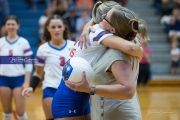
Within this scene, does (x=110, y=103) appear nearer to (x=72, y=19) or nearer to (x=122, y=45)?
(x=122, y=45)

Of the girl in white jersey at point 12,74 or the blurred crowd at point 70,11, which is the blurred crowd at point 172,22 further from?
the girl in white jersey at point 12,74

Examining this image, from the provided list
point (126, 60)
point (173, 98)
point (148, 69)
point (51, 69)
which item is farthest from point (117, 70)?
point (148, 69)

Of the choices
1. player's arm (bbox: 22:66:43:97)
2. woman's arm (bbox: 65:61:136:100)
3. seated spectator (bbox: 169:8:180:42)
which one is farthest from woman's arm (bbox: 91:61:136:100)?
seated spectator (bbox: 169:8:180:42)

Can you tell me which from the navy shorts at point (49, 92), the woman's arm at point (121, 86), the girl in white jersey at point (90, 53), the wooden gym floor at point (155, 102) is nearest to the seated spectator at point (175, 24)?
the wooden gym floor at point (155, 102)

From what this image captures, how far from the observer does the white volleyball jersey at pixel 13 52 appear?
5660 millimetres

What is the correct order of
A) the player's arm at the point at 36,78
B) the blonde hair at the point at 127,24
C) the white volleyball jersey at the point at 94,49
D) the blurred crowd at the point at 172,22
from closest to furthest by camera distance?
the blonde hair at the point at 127,24 < the white volleyball jersey at the point at 94,49 < the player's arm at the point at 36,78 < the blurred crowd at the point at 172,22

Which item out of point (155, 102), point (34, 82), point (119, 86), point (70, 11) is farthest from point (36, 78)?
point (70, 11)

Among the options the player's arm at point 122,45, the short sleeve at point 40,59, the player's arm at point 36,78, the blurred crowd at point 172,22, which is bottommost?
the blurred crowd at point 172,22

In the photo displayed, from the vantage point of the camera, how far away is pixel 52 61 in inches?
186

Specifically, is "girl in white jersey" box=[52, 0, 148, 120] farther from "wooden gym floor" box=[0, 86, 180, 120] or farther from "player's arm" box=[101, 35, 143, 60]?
"wooden gym floor" box=[0, 86, 180, 120]

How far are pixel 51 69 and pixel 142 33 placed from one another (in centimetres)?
214

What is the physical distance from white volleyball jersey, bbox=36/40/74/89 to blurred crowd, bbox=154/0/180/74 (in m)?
6.16

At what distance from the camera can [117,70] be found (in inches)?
100

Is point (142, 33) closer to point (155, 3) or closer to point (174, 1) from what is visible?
point (174, 1)
